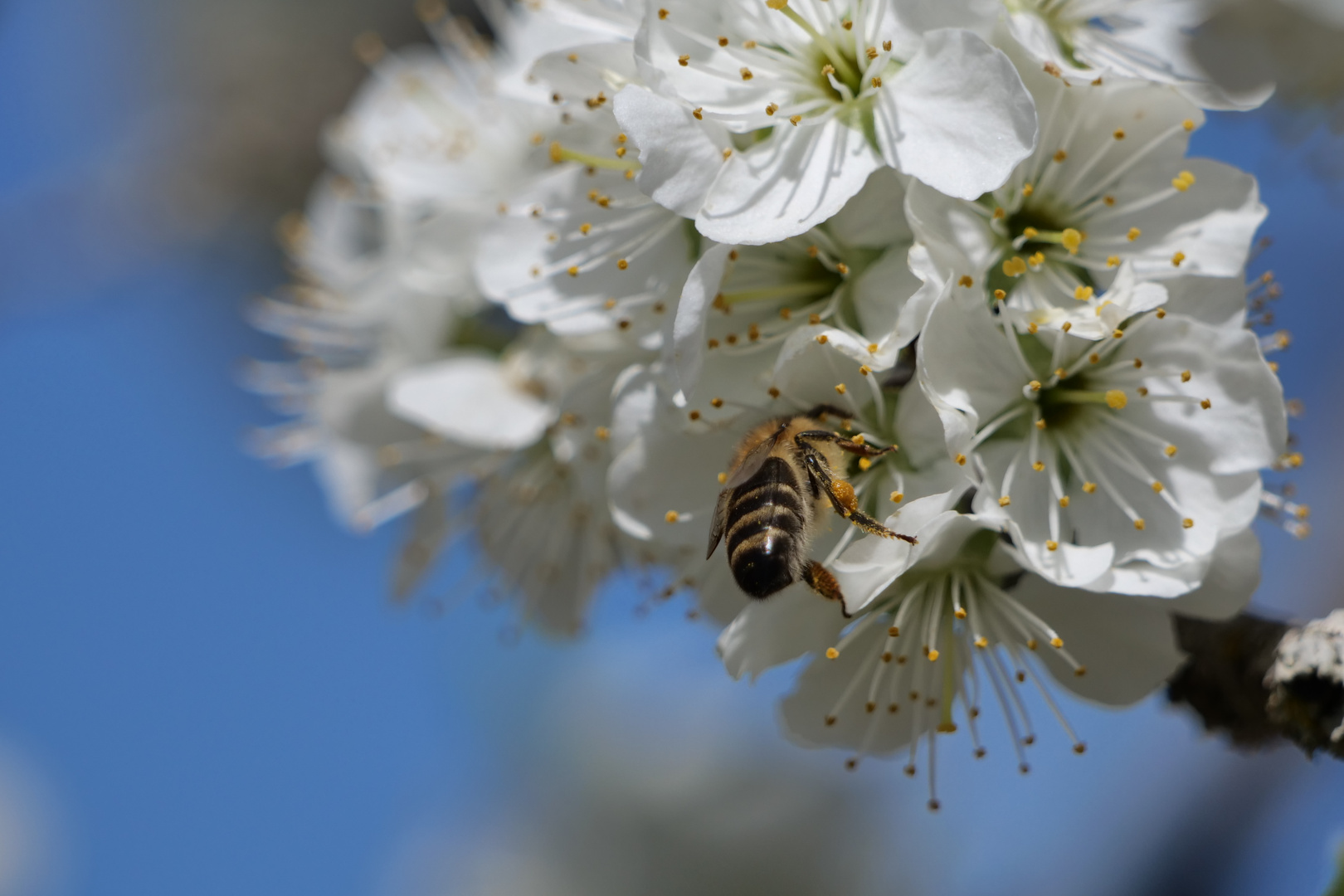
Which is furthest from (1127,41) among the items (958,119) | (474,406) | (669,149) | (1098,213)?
(474,406)

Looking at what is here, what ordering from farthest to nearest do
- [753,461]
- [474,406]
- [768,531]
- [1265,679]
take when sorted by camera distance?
1. [474,406]
2. [1265,679]
3. [753,461]
4. [768,531]

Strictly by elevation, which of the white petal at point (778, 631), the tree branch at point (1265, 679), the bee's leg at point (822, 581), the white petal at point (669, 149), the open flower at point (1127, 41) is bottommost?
the tree branch at point (1265, 679)

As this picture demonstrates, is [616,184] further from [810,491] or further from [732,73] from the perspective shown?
[810,491]

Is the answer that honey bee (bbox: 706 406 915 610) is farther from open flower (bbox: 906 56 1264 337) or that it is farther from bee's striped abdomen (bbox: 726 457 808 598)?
open flower (bbox: 906 56 1264 337)

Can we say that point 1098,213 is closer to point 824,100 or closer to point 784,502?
point 824,100

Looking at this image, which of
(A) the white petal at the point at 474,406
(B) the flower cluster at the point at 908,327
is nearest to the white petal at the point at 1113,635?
(B) the flower cluster at the point at 908,327

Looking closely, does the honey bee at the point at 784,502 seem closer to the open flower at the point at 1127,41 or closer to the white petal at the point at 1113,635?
the white petal at the point at 1113,635

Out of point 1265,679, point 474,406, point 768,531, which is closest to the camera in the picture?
point 768,531
